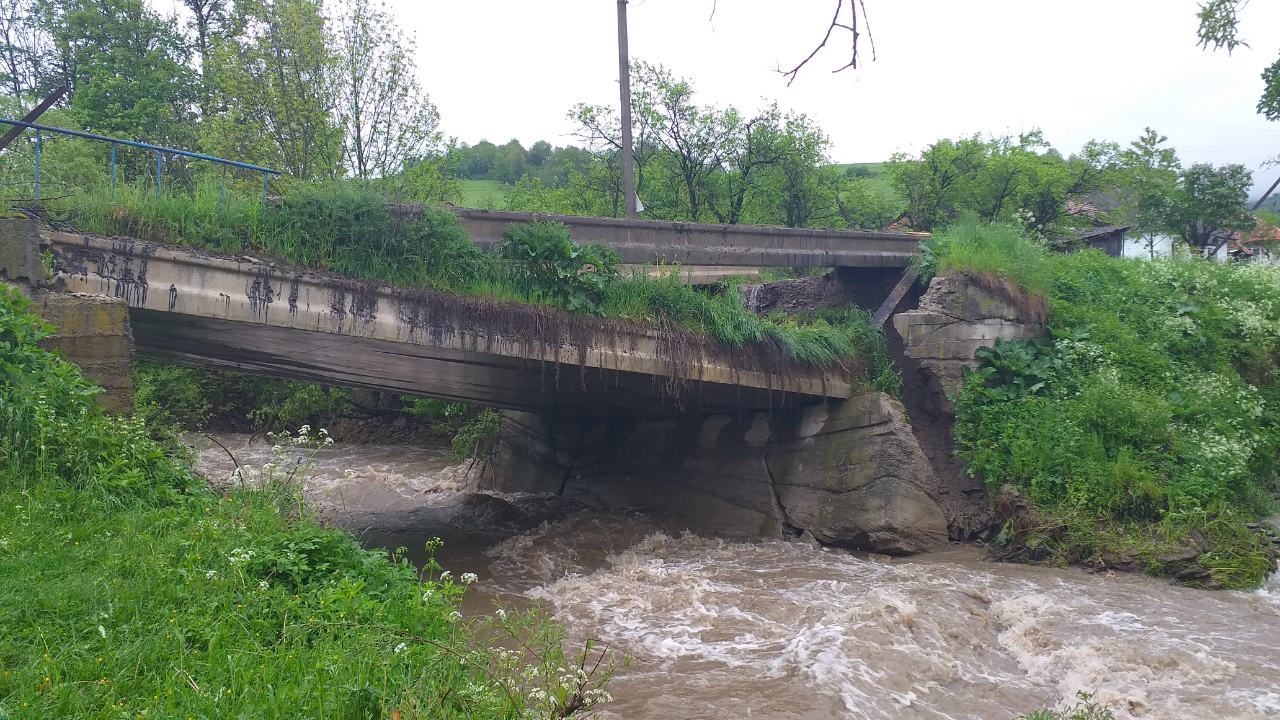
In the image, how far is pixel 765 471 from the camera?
12.3m

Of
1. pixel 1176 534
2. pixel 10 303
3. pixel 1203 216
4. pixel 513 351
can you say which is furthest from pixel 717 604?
pixel 1203 216

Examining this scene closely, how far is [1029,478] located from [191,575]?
355 inches

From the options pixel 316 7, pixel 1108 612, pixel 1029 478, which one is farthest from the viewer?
pixel 316 7

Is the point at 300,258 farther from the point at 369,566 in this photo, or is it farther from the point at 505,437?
the point at 505,437

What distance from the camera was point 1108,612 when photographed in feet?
25.1

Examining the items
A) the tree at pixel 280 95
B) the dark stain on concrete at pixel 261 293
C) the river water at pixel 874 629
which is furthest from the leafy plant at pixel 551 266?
the tree at pixel 280 95

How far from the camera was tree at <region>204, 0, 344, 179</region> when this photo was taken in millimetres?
16484

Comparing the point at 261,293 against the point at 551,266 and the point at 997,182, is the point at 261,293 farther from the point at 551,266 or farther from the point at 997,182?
the point at 997,182

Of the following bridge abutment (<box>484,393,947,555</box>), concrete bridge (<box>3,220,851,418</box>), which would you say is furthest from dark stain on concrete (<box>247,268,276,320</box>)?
bridge abutment (<box>484,393,947,555</box>)

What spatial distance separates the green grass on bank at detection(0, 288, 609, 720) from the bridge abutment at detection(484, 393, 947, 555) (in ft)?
19.2

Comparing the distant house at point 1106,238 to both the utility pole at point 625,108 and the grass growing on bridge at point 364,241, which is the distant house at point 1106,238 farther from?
the grass growing on bridge at point 364,241

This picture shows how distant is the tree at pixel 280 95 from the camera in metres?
16.5

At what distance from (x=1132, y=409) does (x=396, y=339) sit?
8.50m

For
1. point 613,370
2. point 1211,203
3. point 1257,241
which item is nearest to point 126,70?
point 613,370
